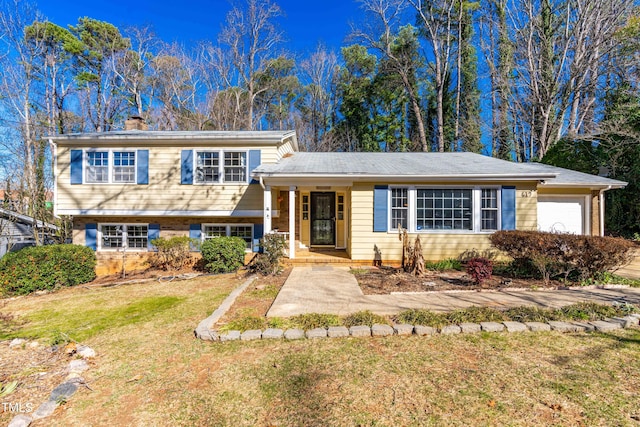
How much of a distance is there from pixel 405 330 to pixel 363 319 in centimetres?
62

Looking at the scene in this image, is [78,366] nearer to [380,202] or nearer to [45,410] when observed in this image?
[45,410]

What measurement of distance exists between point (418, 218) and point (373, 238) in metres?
1.46

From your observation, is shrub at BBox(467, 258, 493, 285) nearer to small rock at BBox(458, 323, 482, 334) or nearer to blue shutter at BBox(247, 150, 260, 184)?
small rock at BBox(458, 323, 482, 334)

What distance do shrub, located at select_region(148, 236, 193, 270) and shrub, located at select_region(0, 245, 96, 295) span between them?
2013 millimetres

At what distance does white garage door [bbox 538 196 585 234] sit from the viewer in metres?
9.88

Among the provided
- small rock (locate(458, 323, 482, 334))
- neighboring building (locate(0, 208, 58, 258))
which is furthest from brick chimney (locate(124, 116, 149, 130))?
small rock (locate(458, 323, 482, 334))

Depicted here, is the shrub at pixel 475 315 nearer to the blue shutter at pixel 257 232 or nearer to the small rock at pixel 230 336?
the small rock at pixel 230 336

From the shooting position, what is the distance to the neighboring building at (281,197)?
850 centimetres

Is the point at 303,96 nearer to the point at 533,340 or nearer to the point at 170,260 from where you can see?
the point at 170,260

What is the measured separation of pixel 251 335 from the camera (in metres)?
4.05

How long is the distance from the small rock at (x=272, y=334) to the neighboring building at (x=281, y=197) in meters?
4.75

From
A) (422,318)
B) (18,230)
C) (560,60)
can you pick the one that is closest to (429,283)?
(422,318)

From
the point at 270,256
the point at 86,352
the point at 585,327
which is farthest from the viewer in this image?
the point at 270,256

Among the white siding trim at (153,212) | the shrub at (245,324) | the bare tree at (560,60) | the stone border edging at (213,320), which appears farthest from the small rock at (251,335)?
the bare tree at (560,60)
